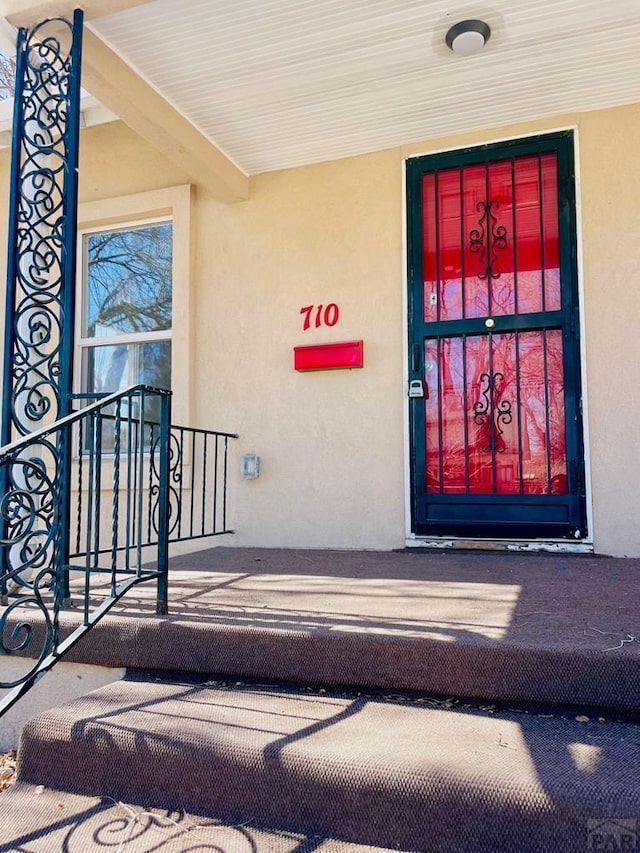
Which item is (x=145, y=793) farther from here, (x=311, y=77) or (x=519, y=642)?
(x=311, y=77)

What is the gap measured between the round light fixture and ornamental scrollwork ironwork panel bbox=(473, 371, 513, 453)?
161 centimetres

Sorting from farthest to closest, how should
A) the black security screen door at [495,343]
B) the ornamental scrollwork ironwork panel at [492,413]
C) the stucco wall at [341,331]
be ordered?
the ornamental scrollwork ironwork panel at [492,413], the black security screen door at [495,343], the stucco wall at [341,331]

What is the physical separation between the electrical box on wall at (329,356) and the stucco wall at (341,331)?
2.5 inches

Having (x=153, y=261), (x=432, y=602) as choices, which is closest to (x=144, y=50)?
(x=153, y=261)

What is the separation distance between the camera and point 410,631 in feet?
6.22

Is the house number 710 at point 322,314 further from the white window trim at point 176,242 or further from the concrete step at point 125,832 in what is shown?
the concrete step at point 125,832

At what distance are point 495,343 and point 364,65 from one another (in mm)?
1591

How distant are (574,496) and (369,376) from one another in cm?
131

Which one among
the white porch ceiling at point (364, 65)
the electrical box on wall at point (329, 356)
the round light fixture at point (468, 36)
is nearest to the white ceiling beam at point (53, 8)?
the white porch ceiling at point (364, 65)

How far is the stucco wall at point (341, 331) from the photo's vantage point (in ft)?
11.0

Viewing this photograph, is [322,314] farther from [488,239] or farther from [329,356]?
[488,239]

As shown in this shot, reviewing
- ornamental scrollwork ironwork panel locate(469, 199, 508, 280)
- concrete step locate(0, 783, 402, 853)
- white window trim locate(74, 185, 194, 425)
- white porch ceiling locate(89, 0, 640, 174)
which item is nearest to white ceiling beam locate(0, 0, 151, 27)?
white porch ceiling locate(89, 0, 640, 174)

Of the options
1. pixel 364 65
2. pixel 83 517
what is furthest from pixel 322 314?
pixel 83 517

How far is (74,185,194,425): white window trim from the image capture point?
410 cm
